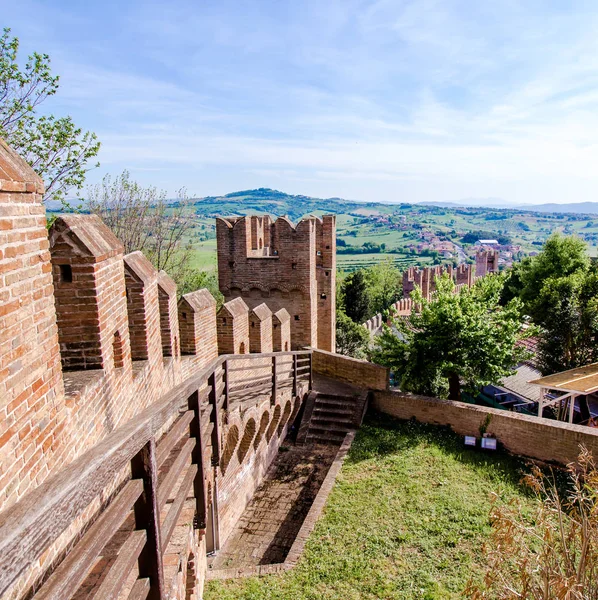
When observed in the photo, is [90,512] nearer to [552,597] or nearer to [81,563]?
[81,563]

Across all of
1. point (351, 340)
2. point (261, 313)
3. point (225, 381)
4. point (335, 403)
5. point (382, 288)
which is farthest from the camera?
point (382, 288)

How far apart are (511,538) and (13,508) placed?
11.3 ft

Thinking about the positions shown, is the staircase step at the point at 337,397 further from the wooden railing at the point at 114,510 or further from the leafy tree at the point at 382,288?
the leafy tree at the point at 382,288

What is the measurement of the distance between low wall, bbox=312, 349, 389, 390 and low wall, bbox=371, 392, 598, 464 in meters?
0.37

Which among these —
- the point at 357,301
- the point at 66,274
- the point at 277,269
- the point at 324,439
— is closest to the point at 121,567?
the point at 66,274

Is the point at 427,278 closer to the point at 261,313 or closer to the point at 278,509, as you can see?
the point at 261,313

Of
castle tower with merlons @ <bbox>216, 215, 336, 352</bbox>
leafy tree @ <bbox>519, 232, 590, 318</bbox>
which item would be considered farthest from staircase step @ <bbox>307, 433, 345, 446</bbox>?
leafy tree @ <bbox>519, 232, 590, 318</bbox>

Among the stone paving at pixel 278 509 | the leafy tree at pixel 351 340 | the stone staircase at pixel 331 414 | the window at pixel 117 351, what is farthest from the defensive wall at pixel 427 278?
the window at pixel 117 351

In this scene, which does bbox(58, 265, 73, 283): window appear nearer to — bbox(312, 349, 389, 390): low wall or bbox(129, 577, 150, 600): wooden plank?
bbox(129, 577, 150, 600): wooden plank

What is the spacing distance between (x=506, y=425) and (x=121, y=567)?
33.5ft

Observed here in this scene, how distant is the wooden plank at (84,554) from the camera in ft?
5.54

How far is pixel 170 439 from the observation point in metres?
2.97

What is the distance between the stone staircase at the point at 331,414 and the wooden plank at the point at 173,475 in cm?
802

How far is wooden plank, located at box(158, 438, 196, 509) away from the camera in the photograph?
Answer: 8.82ft
